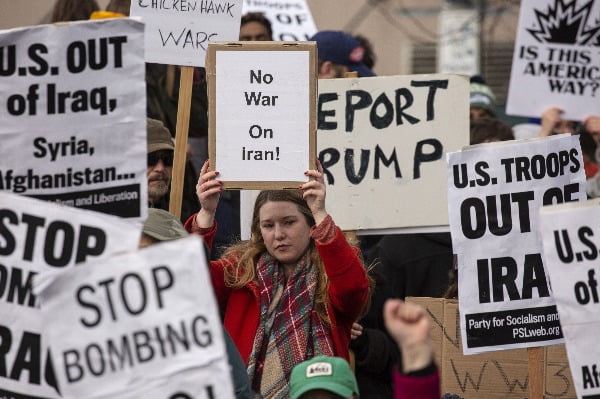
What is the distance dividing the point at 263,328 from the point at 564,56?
3241mm

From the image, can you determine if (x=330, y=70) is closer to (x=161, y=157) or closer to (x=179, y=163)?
(x=161, y=157)

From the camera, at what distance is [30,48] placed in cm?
454

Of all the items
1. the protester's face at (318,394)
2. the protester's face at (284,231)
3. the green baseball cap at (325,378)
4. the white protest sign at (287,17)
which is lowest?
the protester's face at (318,394)

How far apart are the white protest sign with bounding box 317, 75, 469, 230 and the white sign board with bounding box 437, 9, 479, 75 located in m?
8.96

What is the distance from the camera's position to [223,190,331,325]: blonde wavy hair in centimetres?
534

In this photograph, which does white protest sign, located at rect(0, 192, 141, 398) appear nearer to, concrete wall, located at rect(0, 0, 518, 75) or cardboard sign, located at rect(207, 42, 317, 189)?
cardboard sign, located at rect(207, 42, 317, 189)

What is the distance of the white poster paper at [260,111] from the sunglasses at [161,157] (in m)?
0.90

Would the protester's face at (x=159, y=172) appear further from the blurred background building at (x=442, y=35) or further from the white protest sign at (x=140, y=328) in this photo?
the blurred background building at (x=442, y=35)

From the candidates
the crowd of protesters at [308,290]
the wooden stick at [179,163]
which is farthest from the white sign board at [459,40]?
the wooden stick at [179,163]

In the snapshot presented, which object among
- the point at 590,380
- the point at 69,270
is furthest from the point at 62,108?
the point at 590,380

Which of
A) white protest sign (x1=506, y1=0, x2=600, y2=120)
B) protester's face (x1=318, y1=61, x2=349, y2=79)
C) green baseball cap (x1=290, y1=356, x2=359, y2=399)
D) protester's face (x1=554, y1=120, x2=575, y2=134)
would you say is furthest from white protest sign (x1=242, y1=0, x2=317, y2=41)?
green baseball cap (x1=290, y1=356, x2=359, y2=399)

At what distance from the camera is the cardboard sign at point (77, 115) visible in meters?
4.53

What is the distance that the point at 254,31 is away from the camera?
7734 millimetres

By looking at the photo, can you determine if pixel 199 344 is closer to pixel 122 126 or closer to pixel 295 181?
pixel 122 126
